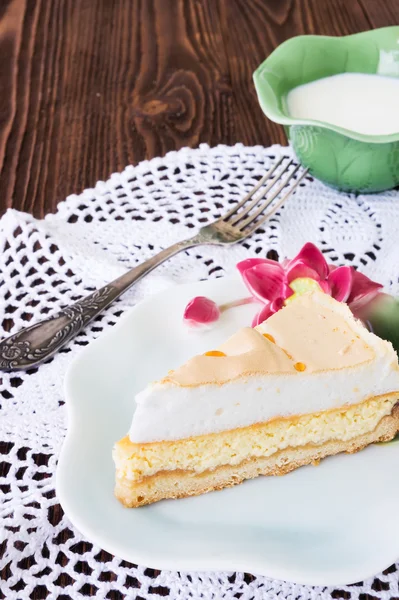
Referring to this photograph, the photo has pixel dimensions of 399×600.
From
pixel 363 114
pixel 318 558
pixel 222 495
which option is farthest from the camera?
pixel 363 114

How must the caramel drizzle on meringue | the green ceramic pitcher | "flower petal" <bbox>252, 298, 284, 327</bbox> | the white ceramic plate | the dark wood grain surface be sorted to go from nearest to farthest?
the white ceramic plate < the caramel drizzle on meringue < "flower petal" <bbox>252, 298, 284, 327</bbox> < the green ceramic pitcher < the dark wood grain surface

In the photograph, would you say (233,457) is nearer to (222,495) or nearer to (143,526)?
(222,495)

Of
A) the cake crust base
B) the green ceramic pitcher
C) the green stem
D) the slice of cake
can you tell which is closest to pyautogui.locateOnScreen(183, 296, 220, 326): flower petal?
the green stem

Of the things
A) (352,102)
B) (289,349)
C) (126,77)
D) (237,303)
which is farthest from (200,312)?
(126,77)

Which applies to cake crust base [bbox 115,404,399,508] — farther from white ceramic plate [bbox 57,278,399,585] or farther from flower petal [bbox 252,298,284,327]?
flower petal [bbox 252,298,284,327]

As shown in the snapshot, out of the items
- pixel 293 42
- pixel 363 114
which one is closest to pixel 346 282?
pixel 363 114

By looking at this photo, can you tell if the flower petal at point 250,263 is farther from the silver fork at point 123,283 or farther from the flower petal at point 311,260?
the silver fork at point 123,283
